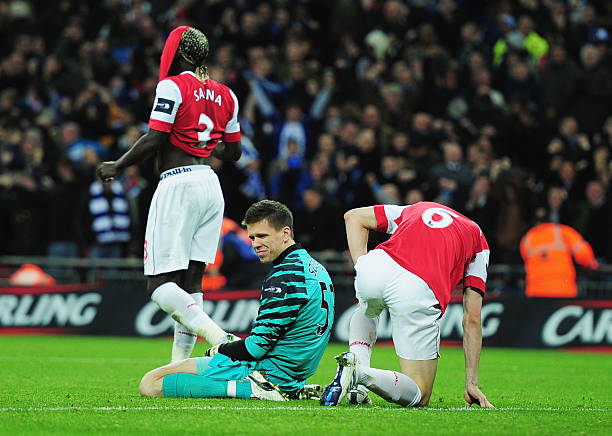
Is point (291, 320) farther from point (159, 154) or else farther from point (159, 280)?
point (159, 154)

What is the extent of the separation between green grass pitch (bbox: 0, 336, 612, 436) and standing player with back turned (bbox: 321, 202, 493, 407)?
0.17m

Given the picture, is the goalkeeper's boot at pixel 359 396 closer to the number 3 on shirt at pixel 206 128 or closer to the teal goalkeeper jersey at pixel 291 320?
the teal goalkeeper jersey at pixel 291 320

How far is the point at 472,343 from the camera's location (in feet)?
24.2

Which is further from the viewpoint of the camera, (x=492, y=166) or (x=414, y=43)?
(x=414, y=43)

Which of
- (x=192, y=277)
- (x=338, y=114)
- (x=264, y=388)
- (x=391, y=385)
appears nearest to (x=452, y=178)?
(x=338, y=114)

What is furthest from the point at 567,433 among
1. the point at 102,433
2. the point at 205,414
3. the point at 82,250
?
the point at 82,250

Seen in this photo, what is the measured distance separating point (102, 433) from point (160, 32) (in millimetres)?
16388

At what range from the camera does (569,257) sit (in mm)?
15102

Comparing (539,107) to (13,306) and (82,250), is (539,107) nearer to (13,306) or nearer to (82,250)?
(82,250)

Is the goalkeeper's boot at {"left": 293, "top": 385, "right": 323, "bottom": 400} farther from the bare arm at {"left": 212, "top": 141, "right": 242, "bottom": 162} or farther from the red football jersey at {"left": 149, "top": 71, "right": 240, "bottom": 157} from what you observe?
the bare arm at {"left": 212, "top": 141, "right": 242, "bottom": 162}

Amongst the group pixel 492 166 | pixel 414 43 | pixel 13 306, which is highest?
pixel 414 43

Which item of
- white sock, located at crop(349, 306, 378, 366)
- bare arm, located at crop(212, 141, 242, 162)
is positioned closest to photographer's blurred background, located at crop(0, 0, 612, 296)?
bare arm, located at crop(212, 141, 242, 162)

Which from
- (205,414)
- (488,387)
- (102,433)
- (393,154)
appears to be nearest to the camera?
(102,433)

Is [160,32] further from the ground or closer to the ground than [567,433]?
further from the ground
